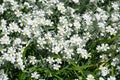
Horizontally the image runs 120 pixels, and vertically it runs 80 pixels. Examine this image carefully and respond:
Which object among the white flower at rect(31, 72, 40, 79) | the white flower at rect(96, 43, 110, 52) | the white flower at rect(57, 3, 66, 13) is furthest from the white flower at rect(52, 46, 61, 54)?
the white flower at rect(57, 3, 66, 13)

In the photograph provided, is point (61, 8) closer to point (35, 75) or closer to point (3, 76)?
point (35, 75)

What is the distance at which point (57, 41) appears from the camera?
5301mm

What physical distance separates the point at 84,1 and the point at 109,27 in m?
0.66

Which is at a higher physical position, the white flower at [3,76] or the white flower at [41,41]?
the white flower at [41,41]

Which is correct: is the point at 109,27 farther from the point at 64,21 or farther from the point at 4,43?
the point at 4,43

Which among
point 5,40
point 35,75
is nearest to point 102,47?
point 35,75

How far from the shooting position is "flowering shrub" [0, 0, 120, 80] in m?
5.05

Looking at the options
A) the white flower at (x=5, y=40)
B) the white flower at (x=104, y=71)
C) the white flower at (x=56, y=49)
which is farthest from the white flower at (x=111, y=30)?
the white flower at (x=5, y=40)

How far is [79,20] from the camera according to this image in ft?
18.5

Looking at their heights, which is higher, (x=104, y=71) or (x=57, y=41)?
(x=57, y=41)

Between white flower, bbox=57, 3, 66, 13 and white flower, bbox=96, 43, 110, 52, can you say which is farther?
white flower, bbox=57, 3, 66, 13

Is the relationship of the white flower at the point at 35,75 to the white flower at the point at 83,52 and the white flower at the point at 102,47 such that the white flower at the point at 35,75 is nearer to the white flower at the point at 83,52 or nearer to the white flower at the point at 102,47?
the white flower at the point at 83,52

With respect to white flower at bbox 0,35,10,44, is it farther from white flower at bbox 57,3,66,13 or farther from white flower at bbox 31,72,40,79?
white flower at bbox 57,3,66,13

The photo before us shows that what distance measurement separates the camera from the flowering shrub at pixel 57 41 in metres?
5.05
